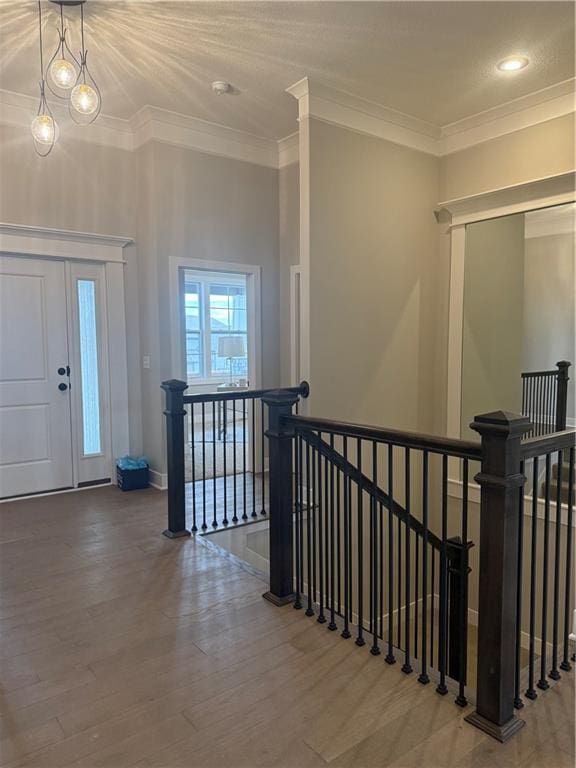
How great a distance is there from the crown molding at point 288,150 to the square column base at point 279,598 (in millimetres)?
4006

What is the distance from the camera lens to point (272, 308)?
5.25 m

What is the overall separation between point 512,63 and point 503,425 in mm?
3077

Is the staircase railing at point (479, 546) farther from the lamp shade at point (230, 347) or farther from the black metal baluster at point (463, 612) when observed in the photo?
the lamp shade at point (230, 347)

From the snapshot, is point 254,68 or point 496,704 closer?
point 496,704

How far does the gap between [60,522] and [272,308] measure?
2766 millimetres

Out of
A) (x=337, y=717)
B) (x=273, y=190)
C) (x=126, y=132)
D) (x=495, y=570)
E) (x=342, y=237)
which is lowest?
(x=337, y=717)

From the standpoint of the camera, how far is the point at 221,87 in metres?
3.81

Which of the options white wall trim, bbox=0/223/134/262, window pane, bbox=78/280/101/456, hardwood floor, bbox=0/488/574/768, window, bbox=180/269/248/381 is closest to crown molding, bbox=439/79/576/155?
white wall trim, bbox=0/223/134/262

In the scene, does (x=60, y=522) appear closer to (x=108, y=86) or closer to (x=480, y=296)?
(x=108, y=86)

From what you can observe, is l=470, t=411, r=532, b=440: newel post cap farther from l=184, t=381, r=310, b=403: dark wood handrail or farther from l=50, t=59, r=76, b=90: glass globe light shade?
l=50, t=59, r=76, b=90: glass globe light shade

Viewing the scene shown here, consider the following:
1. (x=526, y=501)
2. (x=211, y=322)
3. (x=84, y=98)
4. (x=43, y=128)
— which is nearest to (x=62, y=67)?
(x=84, y=98)

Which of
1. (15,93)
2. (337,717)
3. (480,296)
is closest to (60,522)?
(337,717)

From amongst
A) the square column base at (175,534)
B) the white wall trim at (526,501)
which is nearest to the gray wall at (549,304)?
the white wall trim at (526,501)

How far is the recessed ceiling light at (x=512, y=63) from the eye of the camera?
344 cm
